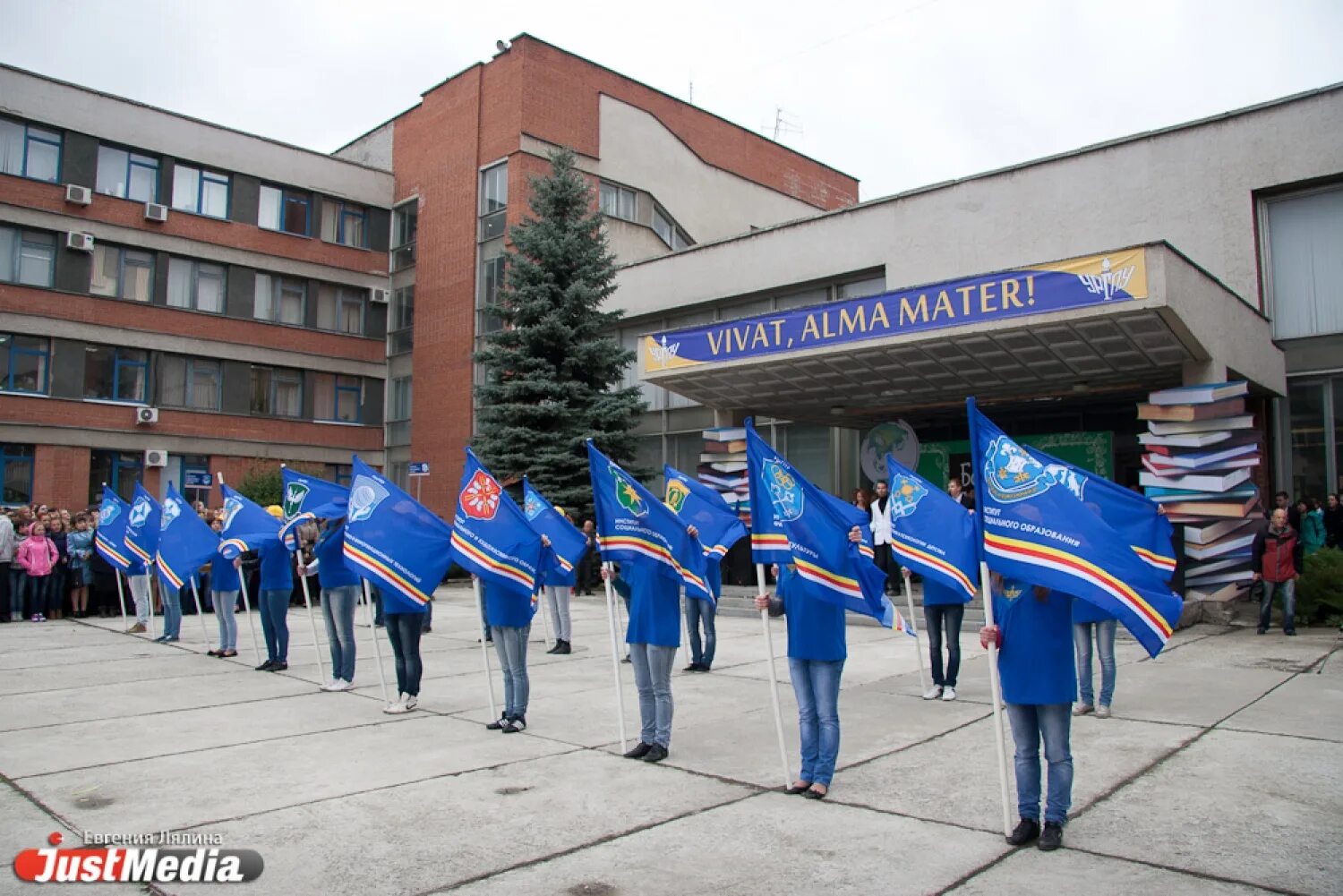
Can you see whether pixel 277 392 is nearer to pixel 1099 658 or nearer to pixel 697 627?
pixel 697 627

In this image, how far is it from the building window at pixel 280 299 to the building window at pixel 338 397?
2.36m

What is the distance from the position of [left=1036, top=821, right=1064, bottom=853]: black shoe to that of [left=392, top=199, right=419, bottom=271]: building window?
115 feet

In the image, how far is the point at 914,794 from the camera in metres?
6.43

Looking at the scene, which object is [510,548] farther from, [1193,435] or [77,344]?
[77,344]

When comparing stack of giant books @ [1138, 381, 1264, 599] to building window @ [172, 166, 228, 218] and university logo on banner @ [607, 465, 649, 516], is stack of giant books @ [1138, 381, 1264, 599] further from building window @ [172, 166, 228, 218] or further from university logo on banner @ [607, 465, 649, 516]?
building window @ [172, 166, 228, 218]

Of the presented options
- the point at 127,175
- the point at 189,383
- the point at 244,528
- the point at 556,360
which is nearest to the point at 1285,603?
the point at 244,528

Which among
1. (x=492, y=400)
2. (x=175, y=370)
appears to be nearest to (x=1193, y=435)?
(x=492, y=400)

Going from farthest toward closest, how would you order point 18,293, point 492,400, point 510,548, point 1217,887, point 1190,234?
1. point 18,293
2. point 492,400
3. point 1190,234
4. point 510,548
5. point 1217,887

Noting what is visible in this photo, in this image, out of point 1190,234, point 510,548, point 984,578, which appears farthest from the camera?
point 1190,234

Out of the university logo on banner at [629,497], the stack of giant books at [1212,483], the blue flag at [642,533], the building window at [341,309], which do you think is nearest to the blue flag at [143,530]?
the blue flag at [642,533]

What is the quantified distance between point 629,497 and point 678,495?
1.54m

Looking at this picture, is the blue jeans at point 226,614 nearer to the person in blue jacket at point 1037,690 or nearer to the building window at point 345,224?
the person in blue jacket at point 1037,690

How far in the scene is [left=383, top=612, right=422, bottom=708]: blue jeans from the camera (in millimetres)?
9148

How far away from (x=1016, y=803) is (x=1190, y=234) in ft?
51.8
